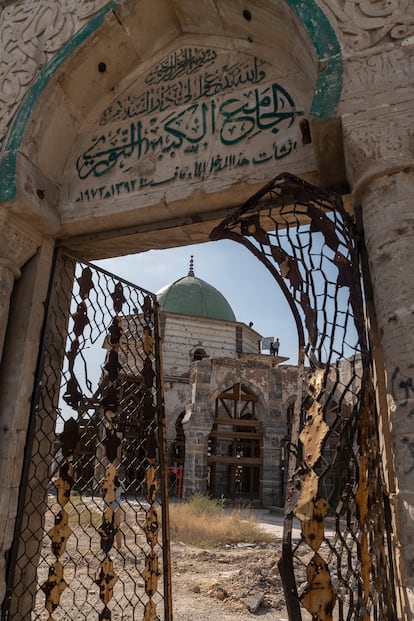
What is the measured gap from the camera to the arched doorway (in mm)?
15391

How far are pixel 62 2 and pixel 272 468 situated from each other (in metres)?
14.5

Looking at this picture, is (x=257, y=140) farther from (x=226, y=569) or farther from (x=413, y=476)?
(x=226, y=569)

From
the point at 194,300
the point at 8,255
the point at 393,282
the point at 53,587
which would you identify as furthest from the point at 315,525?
the point at 194,300

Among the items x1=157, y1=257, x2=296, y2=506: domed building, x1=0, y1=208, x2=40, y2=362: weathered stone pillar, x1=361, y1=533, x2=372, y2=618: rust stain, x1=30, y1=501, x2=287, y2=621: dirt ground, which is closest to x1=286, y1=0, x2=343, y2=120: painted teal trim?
x1=361, y1=533, x2=372, y2=618: rust stain

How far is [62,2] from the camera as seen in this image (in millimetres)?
3150

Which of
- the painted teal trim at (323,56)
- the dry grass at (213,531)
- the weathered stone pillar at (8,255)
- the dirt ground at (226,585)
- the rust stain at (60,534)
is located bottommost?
the dirt ground at (226,585)

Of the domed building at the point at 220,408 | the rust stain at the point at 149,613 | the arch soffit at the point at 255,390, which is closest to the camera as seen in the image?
the rust stain at the point at 149,613

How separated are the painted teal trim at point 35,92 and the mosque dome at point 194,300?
19.1m

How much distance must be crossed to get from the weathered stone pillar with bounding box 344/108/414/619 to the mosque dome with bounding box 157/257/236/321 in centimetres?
2014

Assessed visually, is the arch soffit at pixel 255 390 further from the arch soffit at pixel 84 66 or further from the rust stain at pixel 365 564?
the rust stain at pixel 365 564

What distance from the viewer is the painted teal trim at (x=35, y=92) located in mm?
2867

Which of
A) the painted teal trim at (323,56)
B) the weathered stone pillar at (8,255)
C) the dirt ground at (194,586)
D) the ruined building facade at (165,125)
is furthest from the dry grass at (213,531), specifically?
the painted teal trim at (323,56)

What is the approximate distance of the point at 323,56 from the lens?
225 centimetres

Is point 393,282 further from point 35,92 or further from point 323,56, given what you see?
point 35,92
